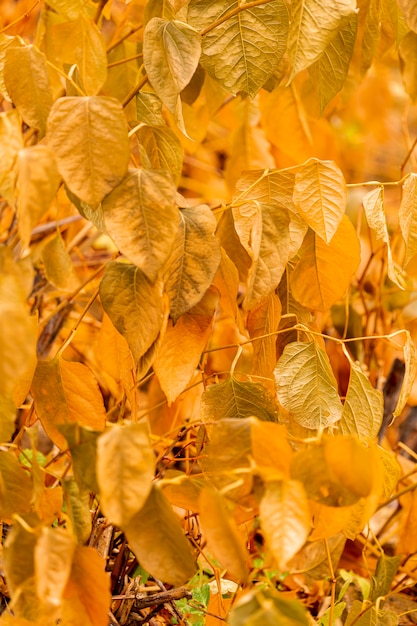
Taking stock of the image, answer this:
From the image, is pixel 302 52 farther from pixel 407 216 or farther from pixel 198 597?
pixel 198 597

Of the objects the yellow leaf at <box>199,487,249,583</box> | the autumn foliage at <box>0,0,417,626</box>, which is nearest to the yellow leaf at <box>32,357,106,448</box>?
the autumn foliage at <box>0,0,417,626</box>

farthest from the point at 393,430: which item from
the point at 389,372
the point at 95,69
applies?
the point at 95,69

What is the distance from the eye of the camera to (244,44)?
604 millimetres

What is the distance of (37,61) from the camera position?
20.5 inches

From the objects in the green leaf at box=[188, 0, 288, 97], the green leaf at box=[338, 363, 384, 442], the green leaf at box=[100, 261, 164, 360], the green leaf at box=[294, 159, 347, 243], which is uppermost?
the green leaf at box=[188, 0, 288, 97]

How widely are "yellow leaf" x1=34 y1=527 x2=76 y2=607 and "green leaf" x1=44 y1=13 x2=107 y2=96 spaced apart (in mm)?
388

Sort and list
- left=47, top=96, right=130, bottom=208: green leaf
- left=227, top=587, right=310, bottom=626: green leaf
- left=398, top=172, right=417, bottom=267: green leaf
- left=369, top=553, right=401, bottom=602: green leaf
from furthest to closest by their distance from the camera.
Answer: left=369, top=553, right=401, bottom=602: green leaf → left=398, top=172, right=417, bottom=267: green leaf → left=47, top=96, right=130, bottom=208: green leaf → left=227, top=587, right=310, bottom=626: green leaf

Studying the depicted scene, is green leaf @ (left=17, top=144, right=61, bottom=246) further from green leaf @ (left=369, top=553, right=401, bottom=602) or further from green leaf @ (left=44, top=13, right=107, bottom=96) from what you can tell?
green leaf @ (left=369, top=553, right=401, bottom=602)

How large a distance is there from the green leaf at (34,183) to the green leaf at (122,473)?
0.12 metres

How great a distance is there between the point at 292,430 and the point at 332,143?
0.86 meters

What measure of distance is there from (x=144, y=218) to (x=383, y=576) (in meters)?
0.44

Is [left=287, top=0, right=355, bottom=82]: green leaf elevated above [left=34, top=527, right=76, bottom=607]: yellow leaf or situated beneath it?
elevated above

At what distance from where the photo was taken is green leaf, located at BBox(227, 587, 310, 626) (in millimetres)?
385

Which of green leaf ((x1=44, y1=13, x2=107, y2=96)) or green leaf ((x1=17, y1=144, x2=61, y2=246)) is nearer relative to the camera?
green leaf ((x1=17, y1=144, x2=61, y2=246))
